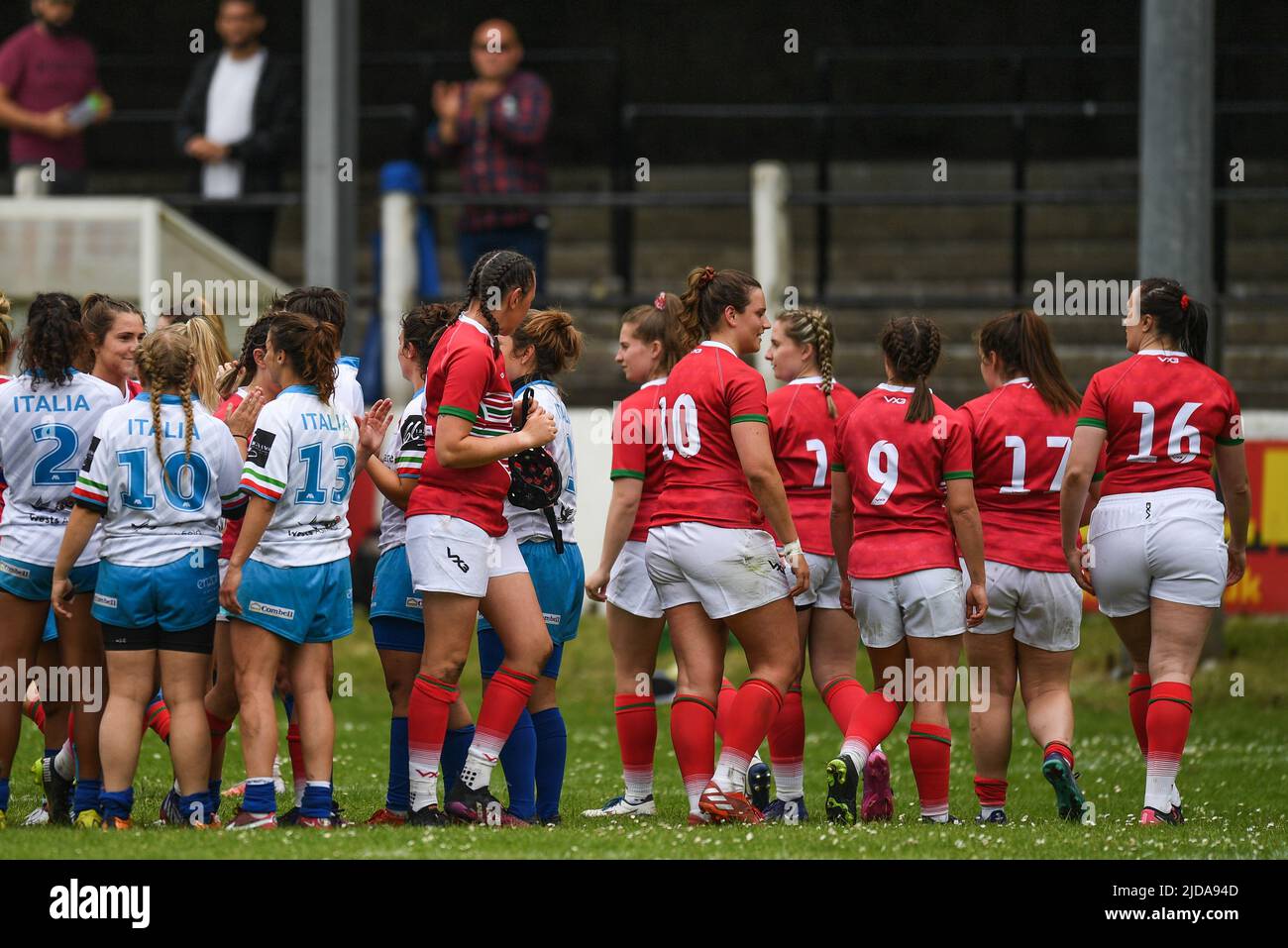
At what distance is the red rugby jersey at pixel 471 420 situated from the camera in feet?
21.3

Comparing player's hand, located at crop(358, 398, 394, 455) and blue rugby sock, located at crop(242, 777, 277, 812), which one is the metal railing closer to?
player's hand, located at crop(358, 398, 394, 455)

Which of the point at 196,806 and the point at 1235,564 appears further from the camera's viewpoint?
the point at 1235,564

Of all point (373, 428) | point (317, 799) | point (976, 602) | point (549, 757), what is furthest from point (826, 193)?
point (317, 799)

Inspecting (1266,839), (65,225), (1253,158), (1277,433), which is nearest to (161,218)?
(65,225)

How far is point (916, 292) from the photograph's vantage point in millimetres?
16516

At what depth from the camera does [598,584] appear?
→ 287 inches

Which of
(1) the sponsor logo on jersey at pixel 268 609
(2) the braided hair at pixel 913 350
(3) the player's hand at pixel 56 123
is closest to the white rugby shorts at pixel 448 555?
(1) the sponsor logo on jersey at pixel 268 609

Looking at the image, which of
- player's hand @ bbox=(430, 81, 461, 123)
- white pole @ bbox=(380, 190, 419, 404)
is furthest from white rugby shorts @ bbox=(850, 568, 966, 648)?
player's hand @ bbox=(430, 81, 461, 123)

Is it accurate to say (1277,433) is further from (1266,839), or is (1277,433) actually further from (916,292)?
(1266,839)

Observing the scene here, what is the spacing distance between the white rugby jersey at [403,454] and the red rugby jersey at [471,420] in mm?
74

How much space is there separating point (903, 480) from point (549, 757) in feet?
5.73

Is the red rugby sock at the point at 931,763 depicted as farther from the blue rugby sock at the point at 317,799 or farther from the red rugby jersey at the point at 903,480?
the blue rugby sock at the point at 317,799

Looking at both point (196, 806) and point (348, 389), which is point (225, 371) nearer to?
point (348, 389)

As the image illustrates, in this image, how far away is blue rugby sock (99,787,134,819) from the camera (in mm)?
6652
